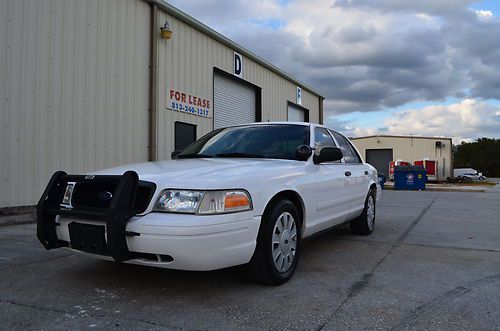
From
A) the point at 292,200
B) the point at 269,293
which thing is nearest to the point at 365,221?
the point at 292,200

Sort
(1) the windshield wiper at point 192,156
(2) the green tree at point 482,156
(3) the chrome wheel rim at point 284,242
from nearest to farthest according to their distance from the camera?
(3) the chrome wheel rim at point 284,242 < (1) the windshield wiper at point 192,156 < (2) the green tree at point 482,156

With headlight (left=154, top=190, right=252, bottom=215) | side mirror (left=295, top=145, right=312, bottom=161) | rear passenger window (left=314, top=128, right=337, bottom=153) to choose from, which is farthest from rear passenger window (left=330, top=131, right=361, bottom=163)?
headlight (left=154, top=190, right=252, bottom=215)

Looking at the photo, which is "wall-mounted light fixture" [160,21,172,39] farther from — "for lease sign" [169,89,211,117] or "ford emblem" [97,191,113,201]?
"ford emblem" [97,191,113,201]

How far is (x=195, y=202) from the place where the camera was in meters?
3.17

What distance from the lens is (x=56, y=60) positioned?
798 cm

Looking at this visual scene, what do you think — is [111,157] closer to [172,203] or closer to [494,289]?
[172,203]

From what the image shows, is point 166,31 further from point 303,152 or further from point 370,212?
point 303,152

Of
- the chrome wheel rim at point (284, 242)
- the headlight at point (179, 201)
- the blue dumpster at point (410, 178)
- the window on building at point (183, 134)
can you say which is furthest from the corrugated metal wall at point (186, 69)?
the blue dumpster at point (410, 178)

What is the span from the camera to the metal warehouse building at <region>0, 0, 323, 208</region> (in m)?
7.32

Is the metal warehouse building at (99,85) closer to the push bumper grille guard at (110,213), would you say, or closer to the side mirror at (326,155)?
the push bumper grille guard at (110,213)

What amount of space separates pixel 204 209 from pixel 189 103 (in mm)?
8867

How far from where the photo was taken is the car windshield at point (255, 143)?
4.59 m

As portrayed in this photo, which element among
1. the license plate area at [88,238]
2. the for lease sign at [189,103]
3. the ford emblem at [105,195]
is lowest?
the license plate area at [88,238]

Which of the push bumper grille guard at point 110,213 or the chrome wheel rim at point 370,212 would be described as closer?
the push bumper grille guard at point 110,213
